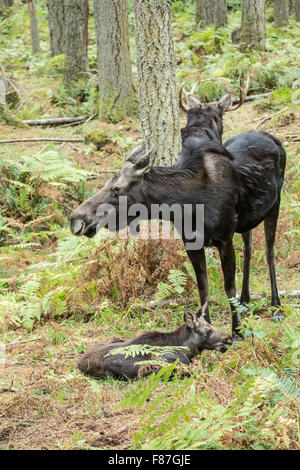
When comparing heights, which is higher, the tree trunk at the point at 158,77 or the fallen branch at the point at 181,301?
the tree trunk at the point at 158,77

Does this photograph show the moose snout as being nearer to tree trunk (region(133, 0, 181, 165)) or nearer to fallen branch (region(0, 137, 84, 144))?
tree trunk (region(133, 0, 181, 165))

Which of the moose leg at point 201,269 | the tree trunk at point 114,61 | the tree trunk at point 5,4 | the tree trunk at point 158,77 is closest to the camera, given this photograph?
the moose leg at point 201,269

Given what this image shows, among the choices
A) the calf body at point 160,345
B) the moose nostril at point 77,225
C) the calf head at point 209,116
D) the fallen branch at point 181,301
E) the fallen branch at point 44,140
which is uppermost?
the calf head at point 209,116

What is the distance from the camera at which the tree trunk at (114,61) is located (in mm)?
13820

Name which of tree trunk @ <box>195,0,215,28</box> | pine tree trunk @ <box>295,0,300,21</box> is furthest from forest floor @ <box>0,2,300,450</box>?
pine tree trunk @ <box>295,0,300,21</box>

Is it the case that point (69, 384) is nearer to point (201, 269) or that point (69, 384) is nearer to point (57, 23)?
point (201, 269)

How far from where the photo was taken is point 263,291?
782cm

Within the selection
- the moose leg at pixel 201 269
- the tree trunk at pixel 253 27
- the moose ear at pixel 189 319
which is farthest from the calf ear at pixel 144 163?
the tree trunk at pixel 253 27

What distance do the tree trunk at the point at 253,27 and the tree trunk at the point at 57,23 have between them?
5.95 metres

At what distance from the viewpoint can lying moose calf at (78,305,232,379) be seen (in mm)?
5812

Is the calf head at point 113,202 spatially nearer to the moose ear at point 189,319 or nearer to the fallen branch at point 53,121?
the moose ear at point 189,319

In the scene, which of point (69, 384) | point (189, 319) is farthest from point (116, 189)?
point (69, 384)

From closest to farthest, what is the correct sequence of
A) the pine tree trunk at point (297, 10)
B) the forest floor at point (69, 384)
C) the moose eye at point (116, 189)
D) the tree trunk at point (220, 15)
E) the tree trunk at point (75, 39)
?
1. the forest floor at point (69, 384)
2. the moose eye at point (116, 189)
3. the tree trunk at point (75, 39)
4. the tree trunk at point (220, 15)
5. the pine tree trunk at point (297, 10)
